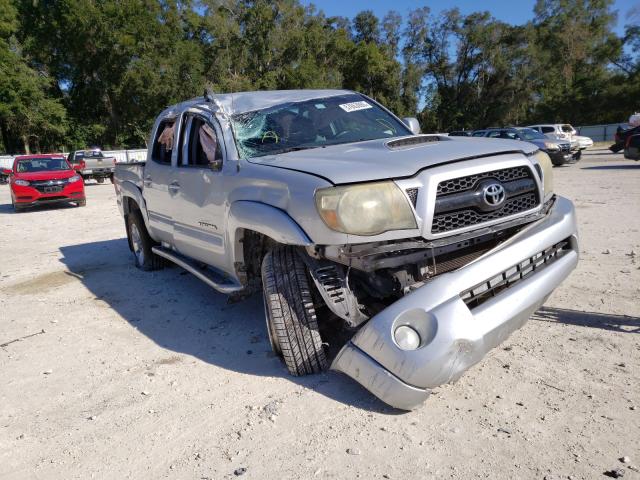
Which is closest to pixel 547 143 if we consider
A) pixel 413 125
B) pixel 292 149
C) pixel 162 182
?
pixel 413 125

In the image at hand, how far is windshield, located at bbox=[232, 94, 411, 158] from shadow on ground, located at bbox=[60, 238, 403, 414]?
4.66 feet

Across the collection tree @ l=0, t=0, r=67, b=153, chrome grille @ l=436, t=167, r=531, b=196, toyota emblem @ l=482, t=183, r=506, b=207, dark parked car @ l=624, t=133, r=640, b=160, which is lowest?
dark parked car @ l=624, t=133, r=640, b=160

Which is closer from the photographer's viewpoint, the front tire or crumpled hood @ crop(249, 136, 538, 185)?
crumpled hood @ crop(249, 136, 538, 185)

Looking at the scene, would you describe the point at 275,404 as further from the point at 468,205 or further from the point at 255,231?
the point at 468,205

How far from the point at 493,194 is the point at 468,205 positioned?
181 millimetres

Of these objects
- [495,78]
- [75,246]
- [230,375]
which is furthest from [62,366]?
[495,78]

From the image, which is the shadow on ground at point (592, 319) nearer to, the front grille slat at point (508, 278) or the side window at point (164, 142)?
the front grille slat at point (508, 278)

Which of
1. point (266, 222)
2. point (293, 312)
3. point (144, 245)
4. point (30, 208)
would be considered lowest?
point (30, 208)

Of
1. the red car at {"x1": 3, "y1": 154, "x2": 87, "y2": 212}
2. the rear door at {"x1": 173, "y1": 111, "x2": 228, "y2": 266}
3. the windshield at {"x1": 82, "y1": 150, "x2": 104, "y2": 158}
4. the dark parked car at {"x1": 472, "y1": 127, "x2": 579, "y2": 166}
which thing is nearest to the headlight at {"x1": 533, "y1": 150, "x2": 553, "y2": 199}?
the rear door at {"x1": 173, "y1": 111, "x2": 228, "y2": 266}

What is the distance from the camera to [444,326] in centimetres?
251

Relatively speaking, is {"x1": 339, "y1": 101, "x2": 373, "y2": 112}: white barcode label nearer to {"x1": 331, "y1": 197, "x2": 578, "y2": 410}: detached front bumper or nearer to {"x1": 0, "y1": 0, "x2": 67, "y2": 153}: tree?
{"x1": 331, "y1": 197, "x2": 578, "y2": 410}: detached front bumper

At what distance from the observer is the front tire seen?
10.1ft

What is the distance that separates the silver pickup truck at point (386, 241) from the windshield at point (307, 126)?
0.06ft

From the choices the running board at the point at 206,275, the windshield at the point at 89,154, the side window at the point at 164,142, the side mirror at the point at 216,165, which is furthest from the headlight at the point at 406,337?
the windshield at the point at 89,154
